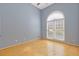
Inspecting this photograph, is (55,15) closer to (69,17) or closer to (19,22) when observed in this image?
(69,17)

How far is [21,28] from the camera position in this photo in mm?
1562

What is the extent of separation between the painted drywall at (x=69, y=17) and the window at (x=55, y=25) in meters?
0.07

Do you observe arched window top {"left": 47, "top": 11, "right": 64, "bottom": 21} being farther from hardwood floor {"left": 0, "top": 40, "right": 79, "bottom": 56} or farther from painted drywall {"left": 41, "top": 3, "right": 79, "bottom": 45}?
hardwood floor {"left": 0, "top": 40, "right": 79, "bottom": 56}

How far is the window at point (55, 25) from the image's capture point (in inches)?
58.5

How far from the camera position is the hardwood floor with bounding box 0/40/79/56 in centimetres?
155

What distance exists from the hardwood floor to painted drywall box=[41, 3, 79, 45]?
0.54 ft

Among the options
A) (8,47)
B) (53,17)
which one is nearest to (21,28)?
(8,47)

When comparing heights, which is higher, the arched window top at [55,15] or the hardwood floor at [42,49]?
the arched window top at [55,15]

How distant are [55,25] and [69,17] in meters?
0.30

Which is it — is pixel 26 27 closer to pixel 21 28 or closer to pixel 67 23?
pixel 21 28

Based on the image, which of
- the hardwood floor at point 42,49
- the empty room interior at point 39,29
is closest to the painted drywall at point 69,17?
the empty room interior at point 39,29

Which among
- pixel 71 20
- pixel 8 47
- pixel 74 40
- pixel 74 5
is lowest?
pixel 8 47

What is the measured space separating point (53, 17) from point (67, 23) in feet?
0.90

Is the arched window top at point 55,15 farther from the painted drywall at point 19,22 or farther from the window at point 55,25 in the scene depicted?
the painted drywall at point 19,22
